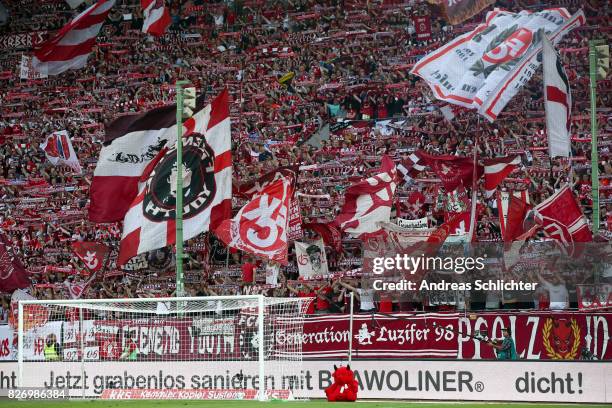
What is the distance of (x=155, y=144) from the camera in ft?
96.1

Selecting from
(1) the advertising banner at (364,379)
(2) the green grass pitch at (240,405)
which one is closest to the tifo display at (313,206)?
(1) the advertising banner at (364,379)

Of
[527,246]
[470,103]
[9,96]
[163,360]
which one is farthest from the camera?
[9,96]

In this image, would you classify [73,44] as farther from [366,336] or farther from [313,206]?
[366,336]

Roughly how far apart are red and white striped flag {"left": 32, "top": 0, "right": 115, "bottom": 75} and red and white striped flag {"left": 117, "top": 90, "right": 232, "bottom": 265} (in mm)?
9407

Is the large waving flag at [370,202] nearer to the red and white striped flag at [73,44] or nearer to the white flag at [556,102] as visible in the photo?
the white flag at [556,102]

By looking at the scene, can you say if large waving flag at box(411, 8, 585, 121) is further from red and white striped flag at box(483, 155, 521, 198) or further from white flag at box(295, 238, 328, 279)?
white flag at box(295, 238, 328, 279)

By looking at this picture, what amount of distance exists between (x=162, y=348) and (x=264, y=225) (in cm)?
432

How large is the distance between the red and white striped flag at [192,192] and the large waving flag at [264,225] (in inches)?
19.2

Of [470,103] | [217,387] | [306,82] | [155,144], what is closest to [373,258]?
[217,387]

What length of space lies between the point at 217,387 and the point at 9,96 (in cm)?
1976

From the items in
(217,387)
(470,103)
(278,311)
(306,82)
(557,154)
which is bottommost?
(217,387)

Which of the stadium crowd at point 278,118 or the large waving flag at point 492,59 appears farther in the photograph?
the stadium crowd at point 278,118

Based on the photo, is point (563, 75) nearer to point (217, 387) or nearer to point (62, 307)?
point (217, 387)

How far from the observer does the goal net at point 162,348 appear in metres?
24.3
